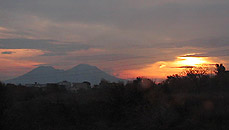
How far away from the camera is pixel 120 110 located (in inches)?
1041

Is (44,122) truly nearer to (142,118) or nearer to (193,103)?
(142,118)

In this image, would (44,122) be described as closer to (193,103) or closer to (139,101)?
(139,101)

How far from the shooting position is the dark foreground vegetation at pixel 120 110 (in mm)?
22000

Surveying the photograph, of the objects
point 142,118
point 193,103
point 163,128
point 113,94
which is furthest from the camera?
point 113,94

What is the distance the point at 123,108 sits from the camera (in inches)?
1044

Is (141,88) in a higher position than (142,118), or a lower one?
higher

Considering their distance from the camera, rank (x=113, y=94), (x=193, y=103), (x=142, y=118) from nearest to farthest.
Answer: (x=142, y=118) → (x=193, y=103) → (x=113, y=94)

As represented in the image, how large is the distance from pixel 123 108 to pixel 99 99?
2.76 metres

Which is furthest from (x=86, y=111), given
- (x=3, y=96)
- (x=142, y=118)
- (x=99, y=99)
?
(x=3, y=96)

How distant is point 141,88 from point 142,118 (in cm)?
492

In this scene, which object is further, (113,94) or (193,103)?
(113,94)

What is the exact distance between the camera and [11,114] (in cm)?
2378

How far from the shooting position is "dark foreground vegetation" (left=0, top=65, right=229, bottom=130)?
72.2 feet

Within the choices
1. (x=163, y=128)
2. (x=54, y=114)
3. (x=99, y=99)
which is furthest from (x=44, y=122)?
(x=163, y=128)
